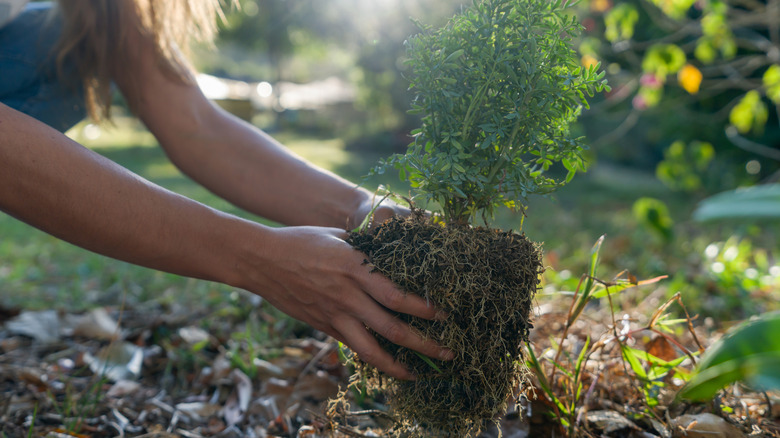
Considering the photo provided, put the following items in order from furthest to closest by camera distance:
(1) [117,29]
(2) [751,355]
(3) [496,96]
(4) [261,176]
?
1. (1) [117,29]
2. (4) [261,176]
3. (3) [496,96]
4. (2) [751,355]

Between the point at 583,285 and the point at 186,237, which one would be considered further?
the point at 583,285

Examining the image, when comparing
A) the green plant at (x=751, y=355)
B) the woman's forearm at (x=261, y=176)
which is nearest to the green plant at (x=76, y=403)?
the woman's forearm at (x=261, y=176)

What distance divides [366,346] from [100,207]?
695mm

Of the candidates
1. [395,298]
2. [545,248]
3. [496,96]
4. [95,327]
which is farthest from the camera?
[545,248]

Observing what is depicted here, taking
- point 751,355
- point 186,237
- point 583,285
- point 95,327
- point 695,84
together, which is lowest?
point 751,355

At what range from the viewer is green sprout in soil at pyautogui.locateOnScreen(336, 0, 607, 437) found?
124 centimetres

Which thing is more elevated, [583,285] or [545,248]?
[545,248]

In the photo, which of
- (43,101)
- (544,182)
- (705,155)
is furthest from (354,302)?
(705,155)

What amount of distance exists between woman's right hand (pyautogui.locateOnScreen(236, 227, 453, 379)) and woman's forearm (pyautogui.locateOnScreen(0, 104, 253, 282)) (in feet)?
0.41

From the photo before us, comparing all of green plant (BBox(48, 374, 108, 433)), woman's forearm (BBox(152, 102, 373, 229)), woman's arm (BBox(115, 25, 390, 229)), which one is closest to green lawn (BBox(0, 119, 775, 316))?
woman's arm (BBox(115, 25, 390, 229))

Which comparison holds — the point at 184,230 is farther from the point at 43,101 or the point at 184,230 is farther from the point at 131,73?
the point at 43,101

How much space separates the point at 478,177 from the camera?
1268 mm

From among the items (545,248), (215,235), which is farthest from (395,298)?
(545,248)

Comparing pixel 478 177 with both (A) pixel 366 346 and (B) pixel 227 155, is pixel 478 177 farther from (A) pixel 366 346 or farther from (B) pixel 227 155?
(B) pixel 227 155
